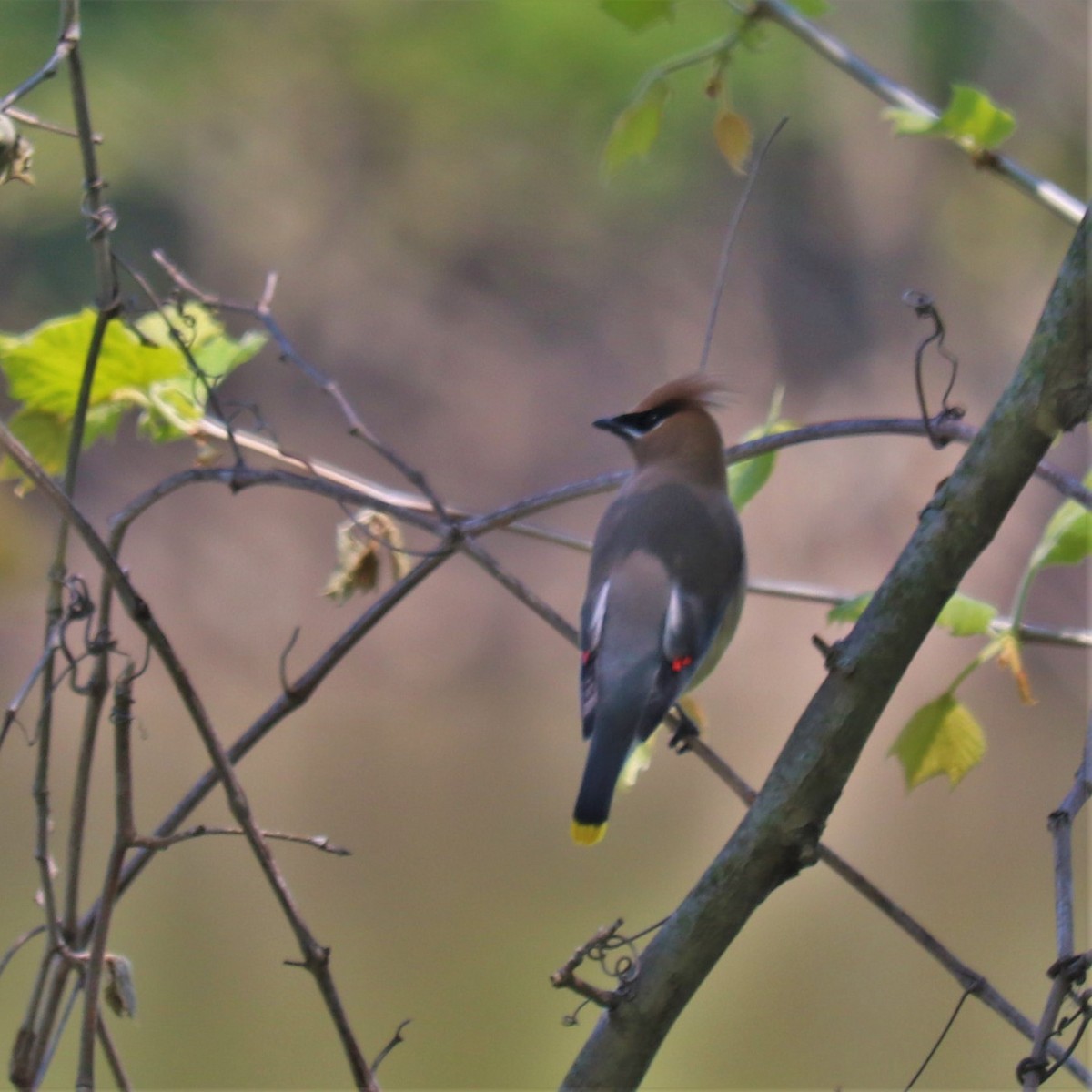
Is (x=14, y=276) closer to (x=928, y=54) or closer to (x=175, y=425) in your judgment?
(x=928, y=54)

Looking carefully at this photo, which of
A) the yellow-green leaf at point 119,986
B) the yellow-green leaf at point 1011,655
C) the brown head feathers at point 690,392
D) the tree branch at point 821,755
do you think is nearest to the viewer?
the tree branch at point 821,755

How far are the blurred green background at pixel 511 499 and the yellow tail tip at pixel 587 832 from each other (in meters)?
3.58

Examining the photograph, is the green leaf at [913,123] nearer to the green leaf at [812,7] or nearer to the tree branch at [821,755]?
the green leaf at [812,7]

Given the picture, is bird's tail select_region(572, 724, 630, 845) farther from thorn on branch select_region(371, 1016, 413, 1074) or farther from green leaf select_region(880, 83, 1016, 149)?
green leaf select_region(880, 83, 1016, 149)

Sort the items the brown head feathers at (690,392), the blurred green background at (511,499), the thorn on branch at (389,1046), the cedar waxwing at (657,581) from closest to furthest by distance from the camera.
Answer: the thorn on branch at (389,1046), the cedar waxwing at (657,581), the brown head feathers at (690,392), the blurred green background at (511,499)

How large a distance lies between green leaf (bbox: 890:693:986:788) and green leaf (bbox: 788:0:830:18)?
2.23ft

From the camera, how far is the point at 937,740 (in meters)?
1.52

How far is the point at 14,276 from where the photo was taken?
10.7 m

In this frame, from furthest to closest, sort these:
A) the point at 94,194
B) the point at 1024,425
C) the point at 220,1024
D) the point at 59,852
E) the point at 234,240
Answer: the point at 234,240, the point at 59,852, the point at 220,1024, the point at 94,194, the point at 1024,425

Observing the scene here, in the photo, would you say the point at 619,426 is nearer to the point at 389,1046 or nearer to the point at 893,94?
the point at 893,94

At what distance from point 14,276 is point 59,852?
5661mm

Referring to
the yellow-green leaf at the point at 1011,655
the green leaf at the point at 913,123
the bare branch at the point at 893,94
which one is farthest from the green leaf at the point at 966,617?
the green leaf at the point at 913,123

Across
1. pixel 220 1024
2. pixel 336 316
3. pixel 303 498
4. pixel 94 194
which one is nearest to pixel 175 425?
pixel 94 194

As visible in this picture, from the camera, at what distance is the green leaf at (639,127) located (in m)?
1.53
